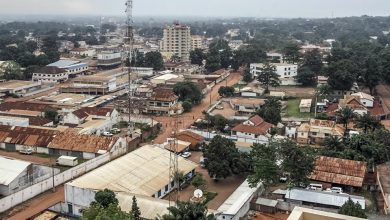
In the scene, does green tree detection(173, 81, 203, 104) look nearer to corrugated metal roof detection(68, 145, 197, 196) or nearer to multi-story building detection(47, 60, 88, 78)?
corrugated metal roof detection(68, 145, 197, 196)

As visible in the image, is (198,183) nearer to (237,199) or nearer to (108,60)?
(237,199)

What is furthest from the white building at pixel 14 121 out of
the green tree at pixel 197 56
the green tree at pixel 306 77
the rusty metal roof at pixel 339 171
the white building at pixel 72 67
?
the green tree at pixel 197 56

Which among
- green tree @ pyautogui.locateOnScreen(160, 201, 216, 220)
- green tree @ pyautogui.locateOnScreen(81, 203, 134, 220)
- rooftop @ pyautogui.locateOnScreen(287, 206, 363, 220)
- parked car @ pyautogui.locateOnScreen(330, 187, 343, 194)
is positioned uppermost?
rooftop @ pyautogui.locateOnScreen(287, 206, 363, 220)

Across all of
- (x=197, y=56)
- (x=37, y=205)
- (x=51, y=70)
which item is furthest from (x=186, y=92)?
(x=197, y=56)

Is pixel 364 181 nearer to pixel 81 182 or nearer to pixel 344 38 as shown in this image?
pixel 81 182

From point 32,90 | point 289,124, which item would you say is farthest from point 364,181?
point 32,90

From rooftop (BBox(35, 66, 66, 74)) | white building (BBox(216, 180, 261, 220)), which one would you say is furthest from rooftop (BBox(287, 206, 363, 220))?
rooftop (BBox(35, 66, 66, 74))

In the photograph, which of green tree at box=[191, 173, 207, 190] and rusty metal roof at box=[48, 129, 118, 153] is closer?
green tree at box=[191, 173, 207, 190]
